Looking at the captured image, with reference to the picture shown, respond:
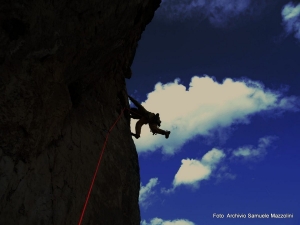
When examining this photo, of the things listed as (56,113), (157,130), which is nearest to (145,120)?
(157,130)

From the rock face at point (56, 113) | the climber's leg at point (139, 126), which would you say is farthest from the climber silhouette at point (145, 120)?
the rock face at point (56, 113)

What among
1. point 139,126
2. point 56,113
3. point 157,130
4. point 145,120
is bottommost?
point 56,113

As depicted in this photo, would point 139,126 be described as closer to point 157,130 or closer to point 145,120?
point 145,120

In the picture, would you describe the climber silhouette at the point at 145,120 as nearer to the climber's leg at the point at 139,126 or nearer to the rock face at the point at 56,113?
the climber's leg at the point at 139,126

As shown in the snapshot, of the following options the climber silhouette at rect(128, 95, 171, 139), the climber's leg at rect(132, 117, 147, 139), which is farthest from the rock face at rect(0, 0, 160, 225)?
the climber silhouette at rect(128, 95, 171, 139)

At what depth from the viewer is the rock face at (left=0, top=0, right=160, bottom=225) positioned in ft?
14.1

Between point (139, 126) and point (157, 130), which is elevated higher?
point (139, 126)

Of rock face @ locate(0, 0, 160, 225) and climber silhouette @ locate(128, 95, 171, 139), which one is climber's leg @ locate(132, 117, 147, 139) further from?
rock face @ locate(0, 0, 160, 225)

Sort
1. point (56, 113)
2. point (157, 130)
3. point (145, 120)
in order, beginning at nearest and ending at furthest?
point (56, 113)
point (157, 130)
point (145, 120)

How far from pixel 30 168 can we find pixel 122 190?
11.2ft

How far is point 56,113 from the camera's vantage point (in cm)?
559

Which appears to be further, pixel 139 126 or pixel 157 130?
pixel 139 126

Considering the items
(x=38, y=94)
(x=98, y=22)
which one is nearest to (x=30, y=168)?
(x=38, y=94)

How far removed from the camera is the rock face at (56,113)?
4297 millimetres
